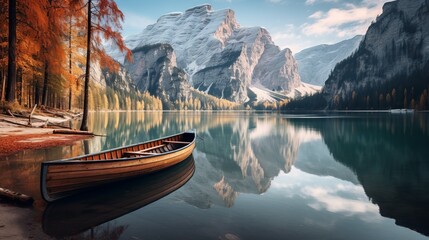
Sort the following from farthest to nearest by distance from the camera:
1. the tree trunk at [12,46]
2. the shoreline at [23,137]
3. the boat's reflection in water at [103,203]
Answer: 1. the tree trunk at [12,46]
2. the shoreline at [23,137]
3. the boat's reflection in water at [103,203]

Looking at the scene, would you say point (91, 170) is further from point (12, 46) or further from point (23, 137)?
point (12, 46)

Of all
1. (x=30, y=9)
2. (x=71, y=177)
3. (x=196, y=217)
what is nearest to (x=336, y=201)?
(x=196, y=217)

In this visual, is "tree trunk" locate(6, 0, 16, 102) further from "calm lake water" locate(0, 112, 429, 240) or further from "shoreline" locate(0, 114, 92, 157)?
"calm lake water" locate(0, 112, 429, 240)

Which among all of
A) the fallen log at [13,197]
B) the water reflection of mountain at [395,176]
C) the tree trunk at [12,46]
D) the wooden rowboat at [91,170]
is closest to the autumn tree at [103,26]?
the tree trunk at [12,46]

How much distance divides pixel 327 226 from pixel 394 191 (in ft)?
19.8

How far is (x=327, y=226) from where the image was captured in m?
9.24

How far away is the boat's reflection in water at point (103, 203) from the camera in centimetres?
813

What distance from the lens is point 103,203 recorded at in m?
10.1

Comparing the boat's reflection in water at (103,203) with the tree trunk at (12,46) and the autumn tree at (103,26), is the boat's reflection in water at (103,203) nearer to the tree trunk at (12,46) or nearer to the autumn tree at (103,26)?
the autumn tree at (103,26)

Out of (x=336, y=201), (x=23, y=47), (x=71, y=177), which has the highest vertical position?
(x=23, y=47)

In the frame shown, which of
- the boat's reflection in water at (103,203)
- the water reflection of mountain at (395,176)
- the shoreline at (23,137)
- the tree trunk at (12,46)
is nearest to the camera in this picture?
the boat's reflection in water at (103,203)

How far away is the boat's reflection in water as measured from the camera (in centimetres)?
813

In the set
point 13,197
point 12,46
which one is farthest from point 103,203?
point 12,46

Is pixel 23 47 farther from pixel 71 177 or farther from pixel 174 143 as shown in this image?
pixel 71 177
